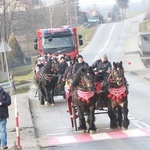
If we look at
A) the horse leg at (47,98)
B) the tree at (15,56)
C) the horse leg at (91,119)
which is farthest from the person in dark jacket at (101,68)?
the tree at (15,56)

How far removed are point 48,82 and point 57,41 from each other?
1264 centimetres

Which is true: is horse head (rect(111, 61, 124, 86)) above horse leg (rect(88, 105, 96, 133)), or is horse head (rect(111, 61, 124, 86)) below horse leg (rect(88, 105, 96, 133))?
above

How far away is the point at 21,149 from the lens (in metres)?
13.5

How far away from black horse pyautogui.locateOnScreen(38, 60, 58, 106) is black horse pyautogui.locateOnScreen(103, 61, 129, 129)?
879 centimetres

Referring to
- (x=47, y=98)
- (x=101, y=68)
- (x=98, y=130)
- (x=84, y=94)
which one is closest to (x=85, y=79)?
(x=84, y=94)

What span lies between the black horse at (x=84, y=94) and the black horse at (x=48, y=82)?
875cm

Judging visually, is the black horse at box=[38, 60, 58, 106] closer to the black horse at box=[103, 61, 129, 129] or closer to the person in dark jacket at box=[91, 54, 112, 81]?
the person in dark jacket at box=[91, 54, 112, 81]

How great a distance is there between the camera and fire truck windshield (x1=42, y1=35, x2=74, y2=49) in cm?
3688

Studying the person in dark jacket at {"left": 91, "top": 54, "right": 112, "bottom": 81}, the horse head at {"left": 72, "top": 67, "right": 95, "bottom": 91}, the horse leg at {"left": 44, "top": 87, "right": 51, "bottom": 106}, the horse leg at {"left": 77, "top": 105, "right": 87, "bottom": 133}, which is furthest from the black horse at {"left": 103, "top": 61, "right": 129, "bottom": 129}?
the horse leg at {"left": 44, "top": 87, "right": 51, "bottom": 106}

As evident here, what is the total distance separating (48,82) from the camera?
24.7 m

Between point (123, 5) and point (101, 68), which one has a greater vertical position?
point (101, 68)

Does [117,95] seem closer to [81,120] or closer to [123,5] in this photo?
[81,120]

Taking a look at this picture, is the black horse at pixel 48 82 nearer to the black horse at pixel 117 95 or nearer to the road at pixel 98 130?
the road at pixel 98 130

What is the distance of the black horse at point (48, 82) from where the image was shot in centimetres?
2428
